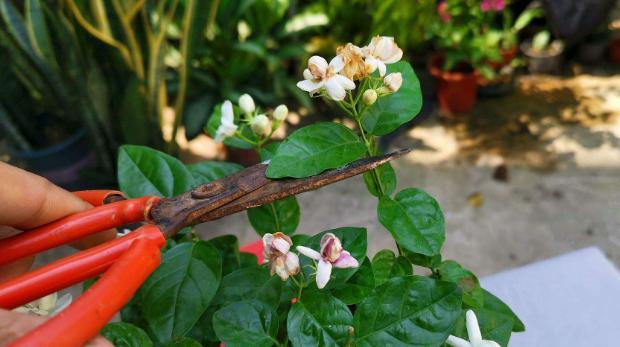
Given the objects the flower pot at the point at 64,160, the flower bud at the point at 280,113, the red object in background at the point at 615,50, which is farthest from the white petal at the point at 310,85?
the red object in background at the point at 615,50

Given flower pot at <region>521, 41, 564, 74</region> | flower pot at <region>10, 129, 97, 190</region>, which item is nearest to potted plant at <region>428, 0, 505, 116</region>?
flower pot at <region>521, 41, 564, 74</region>

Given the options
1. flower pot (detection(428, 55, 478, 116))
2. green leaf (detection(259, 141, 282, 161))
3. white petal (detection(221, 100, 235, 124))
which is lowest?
flower pot (detection(428, 55, 478, 116))

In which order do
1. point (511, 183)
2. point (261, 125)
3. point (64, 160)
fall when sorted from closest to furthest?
point (261, 125) < point (64, 160) < point (511, 183)

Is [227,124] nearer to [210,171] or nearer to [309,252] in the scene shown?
[210,171]

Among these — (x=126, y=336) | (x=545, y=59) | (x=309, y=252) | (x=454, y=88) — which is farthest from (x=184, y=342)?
(x=545, y=59)

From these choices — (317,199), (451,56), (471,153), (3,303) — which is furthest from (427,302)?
(451,56)

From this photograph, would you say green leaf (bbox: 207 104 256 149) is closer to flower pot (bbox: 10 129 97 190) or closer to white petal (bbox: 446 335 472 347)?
white petal (bbox: 446 335 472 347)
